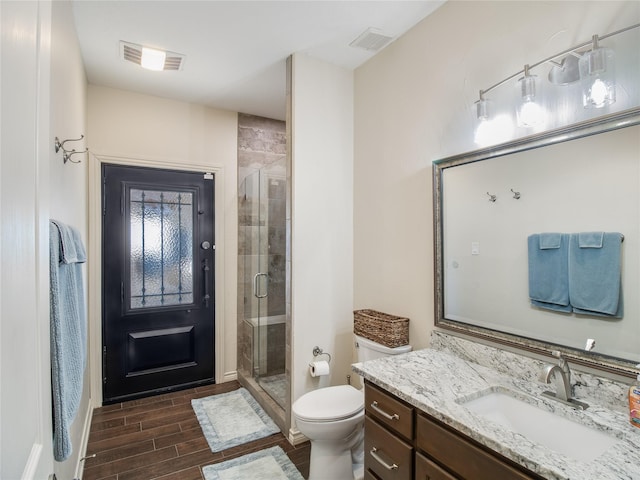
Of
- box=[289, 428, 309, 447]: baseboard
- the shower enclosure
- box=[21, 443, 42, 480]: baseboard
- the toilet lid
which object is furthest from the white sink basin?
the shower enclosure

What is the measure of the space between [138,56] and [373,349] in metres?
2.64

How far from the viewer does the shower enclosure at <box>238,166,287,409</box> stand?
2.86m

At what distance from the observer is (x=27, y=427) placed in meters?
0.63

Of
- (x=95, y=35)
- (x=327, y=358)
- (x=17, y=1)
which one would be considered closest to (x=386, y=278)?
(x=327, y=358)

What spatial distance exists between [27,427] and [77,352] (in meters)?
0.91

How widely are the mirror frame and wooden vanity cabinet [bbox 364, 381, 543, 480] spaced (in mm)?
586

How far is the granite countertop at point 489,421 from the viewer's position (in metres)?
0.94

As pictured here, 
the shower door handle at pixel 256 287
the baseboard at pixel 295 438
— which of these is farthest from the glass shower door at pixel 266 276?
the baseboard at pixel 295 438

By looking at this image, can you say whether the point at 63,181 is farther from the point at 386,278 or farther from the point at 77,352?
the point at 386,278

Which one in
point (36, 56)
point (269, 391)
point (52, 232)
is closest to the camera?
point (36, 56)

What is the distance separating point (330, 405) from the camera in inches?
80.7

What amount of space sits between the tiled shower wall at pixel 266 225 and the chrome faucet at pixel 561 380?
1.81 m

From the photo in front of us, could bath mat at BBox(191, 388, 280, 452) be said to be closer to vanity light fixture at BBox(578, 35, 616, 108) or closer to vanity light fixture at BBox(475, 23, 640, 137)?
vanity light fixture at BBox(475, 23, 640, 137)

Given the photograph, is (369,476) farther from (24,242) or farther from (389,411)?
(24,242)
